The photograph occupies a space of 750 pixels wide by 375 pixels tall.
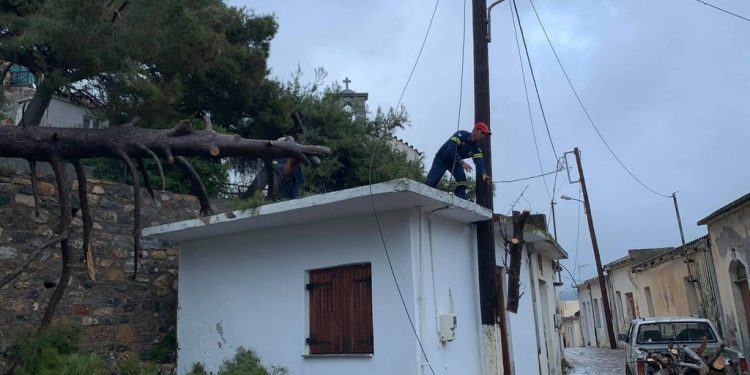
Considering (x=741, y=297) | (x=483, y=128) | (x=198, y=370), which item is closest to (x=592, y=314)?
(x=741, y=297)

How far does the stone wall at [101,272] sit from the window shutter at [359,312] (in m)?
4.18

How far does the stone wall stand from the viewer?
8672 mm

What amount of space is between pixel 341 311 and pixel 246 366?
5.31 feet

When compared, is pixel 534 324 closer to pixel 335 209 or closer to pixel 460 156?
pixel 460 156

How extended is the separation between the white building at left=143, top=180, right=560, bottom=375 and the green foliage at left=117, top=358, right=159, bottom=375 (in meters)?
0.59

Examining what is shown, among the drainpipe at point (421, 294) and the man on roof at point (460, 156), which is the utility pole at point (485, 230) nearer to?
the man on roof at point (460, 156)

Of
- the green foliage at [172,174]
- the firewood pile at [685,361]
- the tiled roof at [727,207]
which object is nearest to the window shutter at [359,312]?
the green foliage at [172,174]

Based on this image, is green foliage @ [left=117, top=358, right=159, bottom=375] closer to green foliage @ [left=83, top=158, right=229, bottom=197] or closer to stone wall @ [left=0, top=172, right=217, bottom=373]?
stone wall @ [left=0, top=172, right=217, bottom=373]

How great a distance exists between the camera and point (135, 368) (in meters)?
9.00

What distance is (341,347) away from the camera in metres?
7.88

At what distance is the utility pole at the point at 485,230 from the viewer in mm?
8336

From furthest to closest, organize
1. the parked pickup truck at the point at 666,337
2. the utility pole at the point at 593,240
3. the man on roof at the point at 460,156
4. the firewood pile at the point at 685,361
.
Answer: the utility pole at the point at 593,240 < the parked pickup truck at the point at 666,337 < the firewood pile at the point at 685,361 < the man on roof at the point at 460,156

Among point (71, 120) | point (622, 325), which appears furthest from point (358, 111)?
point (622, 325)

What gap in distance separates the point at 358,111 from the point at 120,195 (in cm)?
924
